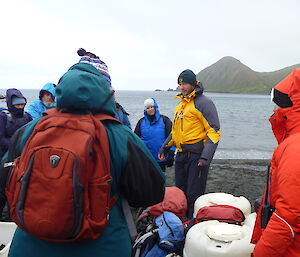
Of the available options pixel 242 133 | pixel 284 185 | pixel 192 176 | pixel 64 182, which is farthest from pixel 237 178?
pixel 242 133

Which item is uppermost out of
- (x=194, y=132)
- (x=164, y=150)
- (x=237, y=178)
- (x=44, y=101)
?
(x=44, y=101)

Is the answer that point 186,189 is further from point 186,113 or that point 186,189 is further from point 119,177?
point 119,177

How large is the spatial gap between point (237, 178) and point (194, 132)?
5091 millimetres

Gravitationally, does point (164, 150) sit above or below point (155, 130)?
below

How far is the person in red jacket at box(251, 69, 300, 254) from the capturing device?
190 centimetres

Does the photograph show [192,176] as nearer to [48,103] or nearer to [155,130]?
[155,130]

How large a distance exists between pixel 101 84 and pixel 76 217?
2.53 ft

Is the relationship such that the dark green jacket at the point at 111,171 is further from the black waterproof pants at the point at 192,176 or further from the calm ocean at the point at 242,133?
the calm ocean at the point at 242,133

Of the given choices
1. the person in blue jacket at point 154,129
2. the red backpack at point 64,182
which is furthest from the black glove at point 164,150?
the red backpack at point 64,182

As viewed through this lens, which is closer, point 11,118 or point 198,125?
point 198,125

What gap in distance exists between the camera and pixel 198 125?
15.3ft

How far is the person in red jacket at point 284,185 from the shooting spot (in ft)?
6.23

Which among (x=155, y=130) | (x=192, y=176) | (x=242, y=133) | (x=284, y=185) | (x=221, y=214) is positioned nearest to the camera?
(x=284, y=185)

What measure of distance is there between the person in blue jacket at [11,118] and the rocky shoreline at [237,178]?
448 centimetres
